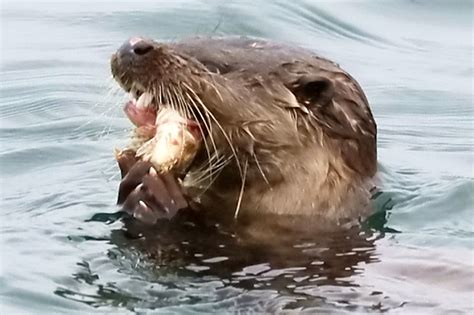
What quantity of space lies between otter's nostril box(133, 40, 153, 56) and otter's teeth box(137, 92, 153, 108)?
0.15m

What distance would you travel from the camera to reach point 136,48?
16.5 feet

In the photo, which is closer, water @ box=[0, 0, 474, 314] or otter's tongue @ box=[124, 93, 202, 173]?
water @ box=[0, 0, 474, 314]

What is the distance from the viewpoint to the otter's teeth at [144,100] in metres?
5.10

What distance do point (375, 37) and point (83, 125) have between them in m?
2.71

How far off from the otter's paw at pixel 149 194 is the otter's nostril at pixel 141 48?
0.37 m

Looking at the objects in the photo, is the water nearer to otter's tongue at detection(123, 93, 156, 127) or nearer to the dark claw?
the dark claw

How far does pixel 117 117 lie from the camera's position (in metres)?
6.99

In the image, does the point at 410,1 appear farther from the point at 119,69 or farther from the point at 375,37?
the point at 119,69

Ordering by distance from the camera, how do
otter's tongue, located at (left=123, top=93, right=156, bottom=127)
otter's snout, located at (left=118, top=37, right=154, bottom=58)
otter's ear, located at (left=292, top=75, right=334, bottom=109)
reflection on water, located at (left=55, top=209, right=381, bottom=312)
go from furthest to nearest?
otter's ear, located at (left=292, top=75, right=334, bottom=109) → otter's tongue, located at (left=123, top=93, right=156, bottom=127) → otter's snout, located at (left=118, top=37, right=154, bottom=58) → reflection on water, located at (left=55, top=209, right=381, bottom=312)

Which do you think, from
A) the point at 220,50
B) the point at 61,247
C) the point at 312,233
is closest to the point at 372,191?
the point at 312,233

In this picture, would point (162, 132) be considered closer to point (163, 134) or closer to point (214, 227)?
point (163, 134)

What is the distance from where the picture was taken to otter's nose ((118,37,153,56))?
502cm

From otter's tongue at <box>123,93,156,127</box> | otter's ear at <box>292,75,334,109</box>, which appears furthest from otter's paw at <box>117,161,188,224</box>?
otter's ear at <box>292,75,334,109</box>

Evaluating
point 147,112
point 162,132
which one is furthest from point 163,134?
point 147,112
